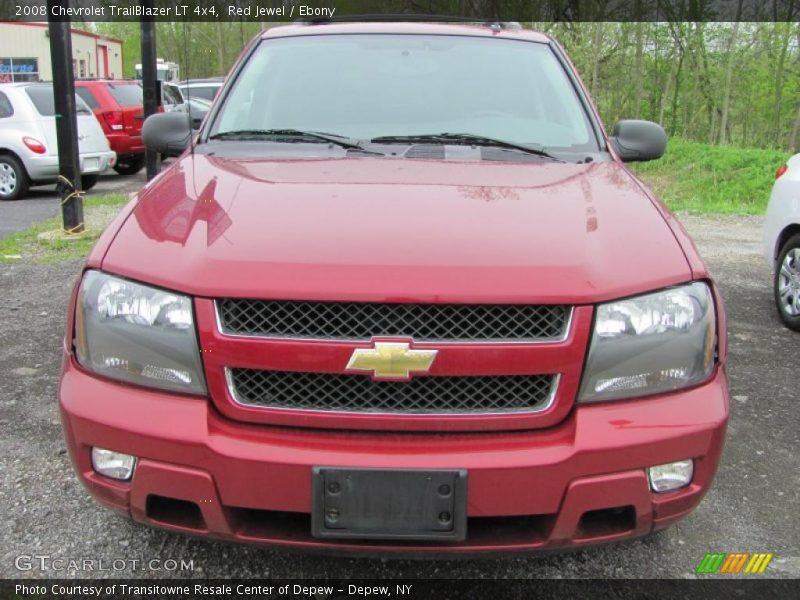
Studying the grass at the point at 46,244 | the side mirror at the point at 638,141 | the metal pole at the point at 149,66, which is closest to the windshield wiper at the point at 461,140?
the side mirror at the point at 638,141

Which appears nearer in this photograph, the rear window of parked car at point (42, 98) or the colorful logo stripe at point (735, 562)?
the colorful logo stripe at point (735, 562)

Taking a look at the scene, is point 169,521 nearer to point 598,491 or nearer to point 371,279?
point 371,279

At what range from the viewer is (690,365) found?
6.72 ft

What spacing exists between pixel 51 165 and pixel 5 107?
1162 mm

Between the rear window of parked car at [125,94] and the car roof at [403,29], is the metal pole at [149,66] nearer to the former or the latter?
the rear window of parked car at [125,94]

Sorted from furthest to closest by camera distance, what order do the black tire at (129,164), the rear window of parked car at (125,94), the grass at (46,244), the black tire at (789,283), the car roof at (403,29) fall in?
the black tire at (129,164) < the rear window of parked car at (125,94) < the grass at (46,244) < the black tire at (789,283) < the car roof at (403,29)

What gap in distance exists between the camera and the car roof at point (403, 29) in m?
3.47

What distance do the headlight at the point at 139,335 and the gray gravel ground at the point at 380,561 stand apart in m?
0.56

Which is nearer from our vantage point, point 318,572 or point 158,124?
point 318,572

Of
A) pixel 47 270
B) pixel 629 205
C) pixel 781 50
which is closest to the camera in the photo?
pixel 629 205

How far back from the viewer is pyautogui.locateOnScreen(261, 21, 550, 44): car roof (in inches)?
137

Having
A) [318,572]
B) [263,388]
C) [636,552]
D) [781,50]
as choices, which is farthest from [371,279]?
[781,50]

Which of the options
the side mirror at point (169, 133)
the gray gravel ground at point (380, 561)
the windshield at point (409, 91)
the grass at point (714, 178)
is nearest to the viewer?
the gray gravel ground at point (380, 561)

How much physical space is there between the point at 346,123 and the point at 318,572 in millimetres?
1694
